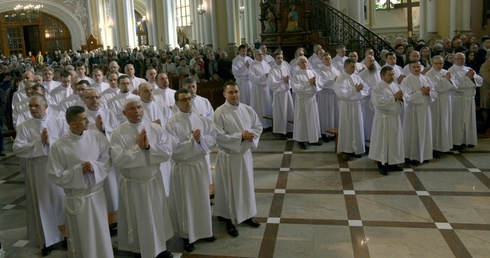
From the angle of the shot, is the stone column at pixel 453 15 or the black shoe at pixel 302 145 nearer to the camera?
the black shoe at pixel 302 145

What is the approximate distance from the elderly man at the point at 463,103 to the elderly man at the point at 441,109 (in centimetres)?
36

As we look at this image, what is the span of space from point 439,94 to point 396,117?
154 cm

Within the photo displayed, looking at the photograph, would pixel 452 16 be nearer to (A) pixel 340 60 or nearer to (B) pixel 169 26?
(A) pixel 340 60

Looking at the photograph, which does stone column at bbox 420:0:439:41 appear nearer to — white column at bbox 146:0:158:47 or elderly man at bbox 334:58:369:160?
elderly man at bbox 334:58:369:160

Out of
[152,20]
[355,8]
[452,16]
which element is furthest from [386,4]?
[152,20]

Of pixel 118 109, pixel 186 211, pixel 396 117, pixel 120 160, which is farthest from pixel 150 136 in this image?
pixel 396 117

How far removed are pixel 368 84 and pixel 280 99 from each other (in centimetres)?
229

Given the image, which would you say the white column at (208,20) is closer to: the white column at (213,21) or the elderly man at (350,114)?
the white column at (213,21)

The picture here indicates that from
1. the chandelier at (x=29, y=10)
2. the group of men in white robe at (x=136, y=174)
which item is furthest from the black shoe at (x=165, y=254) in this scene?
the chandelier at (x=29, y=10)

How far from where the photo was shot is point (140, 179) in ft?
16.2

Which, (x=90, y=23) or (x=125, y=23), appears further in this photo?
(x=90, y=23)

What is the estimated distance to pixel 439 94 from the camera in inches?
352

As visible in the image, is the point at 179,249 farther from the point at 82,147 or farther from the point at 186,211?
the point at 82,147

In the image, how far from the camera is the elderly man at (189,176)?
17.6 feet
